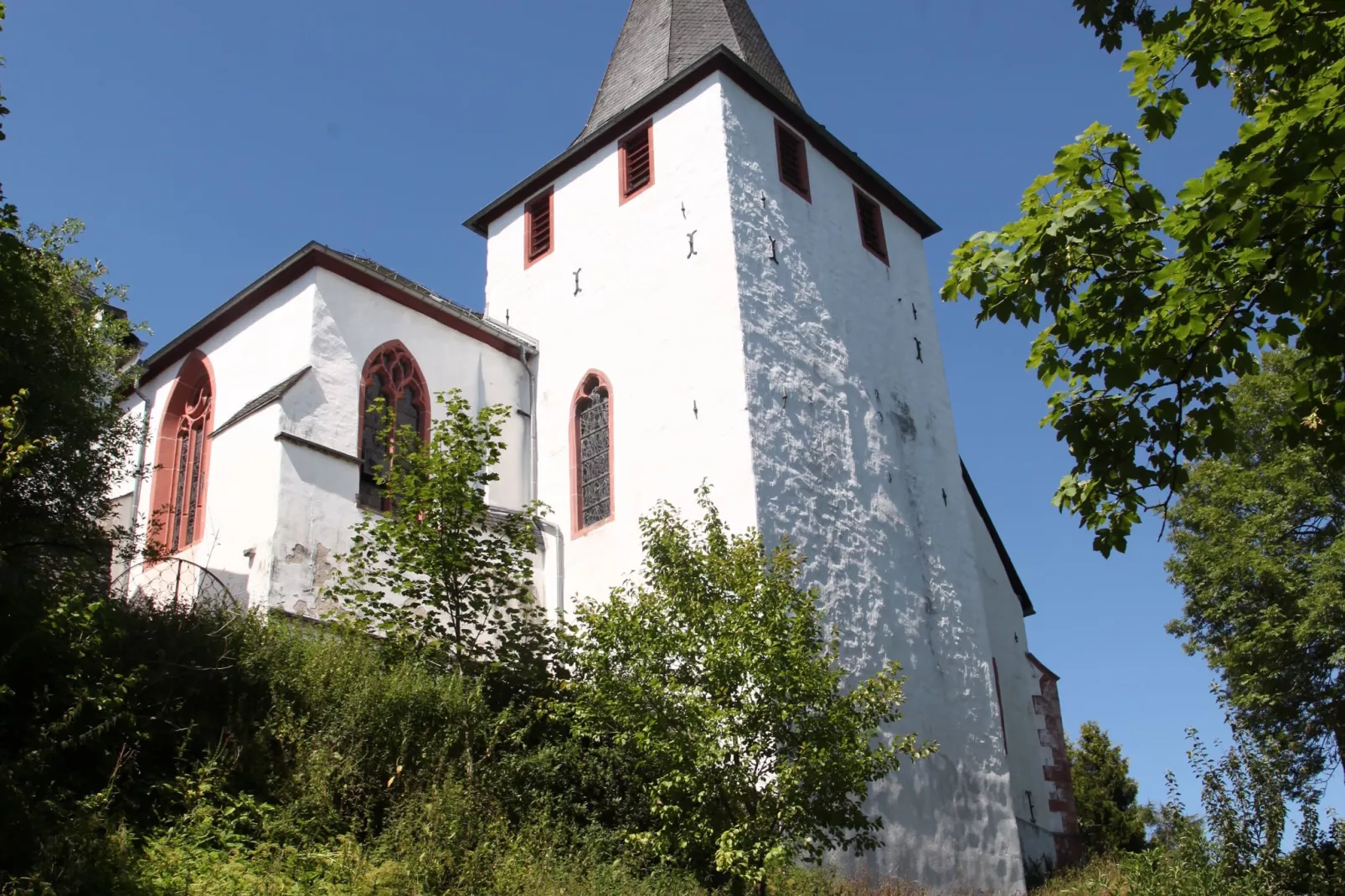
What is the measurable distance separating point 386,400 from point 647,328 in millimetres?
4000

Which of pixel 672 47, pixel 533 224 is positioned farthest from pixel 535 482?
pixel 672 47

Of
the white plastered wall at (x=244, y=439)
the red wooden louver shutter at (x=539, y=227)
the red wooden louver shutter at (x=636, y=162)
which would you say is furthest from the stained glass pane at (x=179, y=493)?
the red wooden louver shutter at (x=636, y=162)

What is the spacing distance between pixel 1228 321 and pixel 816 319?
1155cm

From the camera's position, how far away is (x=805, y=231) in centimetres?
1962

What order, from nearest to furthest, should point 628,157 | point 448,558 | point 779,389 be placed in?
1. point 448,558
2. point 779,389
3. point 628,157

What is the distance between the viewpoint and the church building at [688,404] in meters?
16.4

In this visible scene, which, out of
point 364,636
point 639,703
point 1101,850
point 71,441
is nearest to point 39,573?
point 71,441

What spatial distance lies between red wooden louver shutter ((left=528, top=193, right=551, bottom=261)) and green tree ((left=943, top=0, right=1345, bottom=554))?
47.0 feet

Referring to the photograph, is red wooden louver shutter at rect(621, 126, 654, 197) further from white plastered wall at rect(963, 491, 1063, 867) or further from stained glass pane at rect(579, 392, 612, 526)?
white plastered wall at rect(963, 491, 1063, 867)

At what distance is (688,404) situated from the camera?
57.3 feet

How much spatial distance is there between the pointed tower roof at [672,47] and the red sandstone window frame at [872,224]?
6.93ft

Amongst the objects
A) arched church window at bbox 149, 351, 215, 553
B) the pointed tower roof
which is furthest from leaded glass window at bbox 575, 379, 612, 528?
arched church window at bbox 149, 351, 215, 553

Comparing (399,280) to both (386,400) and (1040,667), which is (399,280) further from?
(1040,667)

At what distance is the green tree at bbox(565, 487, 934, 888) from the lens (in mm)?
10812
